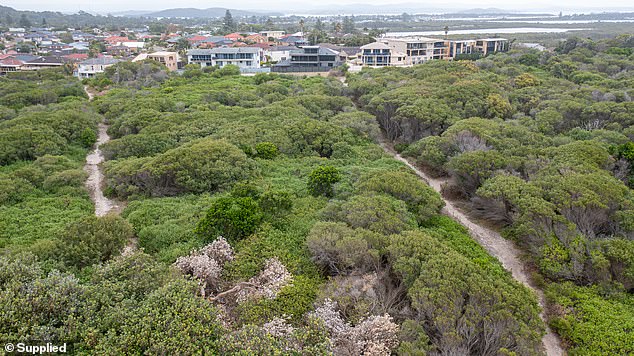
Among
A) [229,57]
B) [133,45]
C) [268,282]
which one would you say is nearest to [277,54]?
[229,57]

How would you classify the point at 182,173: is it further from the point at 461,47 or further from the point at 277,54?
the point at 461,47

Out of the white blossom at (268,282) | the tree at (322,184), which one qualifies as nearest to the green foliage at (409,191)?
the tree at (322,184)

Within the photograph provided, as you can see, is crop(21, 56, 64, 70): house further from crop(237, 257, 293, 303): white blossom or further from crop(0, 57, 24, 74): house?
crop(237, 257, 293, 303): white blossom

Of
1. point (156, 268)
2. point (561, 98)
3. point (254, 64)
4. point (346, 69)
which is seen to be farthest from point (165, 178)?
point (254, 64)

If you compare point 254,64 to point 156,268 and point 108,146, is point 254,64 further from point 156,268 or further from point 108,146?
point 156,268

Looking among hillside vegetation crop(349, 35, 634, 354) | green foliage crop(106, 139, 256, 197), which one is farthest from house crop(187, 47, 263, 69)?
green foliage crop(106, 139, 256, 197)

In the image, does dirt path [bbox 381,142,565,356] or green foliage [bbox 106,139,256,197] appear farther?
green foliage [bbox 106,139,256,197]
